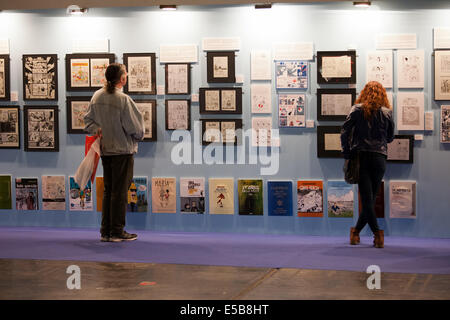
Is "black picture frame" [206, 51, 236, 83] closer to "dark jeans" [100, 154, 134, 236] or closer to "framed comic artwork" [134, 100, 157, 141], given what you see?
"framed comic artwork" [134, 100, 157, 141]

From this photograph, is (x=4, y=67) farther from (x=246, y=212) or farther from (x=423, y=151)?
(x=423, y=151)

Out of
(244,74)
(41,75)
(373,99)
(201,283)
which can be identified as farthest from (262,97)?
(201,283)

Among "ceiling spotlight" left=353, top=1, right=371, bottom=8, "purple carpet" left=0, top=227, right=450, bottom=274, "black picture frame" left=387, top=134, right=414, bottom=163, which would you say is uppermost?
"ceiling spotlight" left=353, top=1, right=371, bottom=8

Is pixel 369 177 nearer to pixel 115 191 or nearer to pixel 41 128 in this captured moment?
pixel 115 191

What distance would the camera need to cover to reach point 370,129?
6949mm

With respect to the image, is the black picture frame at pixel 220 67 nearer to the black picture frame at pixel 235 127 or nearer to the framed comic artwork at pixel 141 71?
the black picture frame at pixel 235 127

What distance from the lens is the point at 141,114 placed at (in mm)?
7621

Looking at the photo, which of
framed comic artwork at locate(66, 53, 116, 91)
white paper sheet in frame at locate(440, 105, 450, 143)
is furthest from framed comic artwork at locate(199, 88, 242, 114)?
white paper sheet in frame at locate(440, 105, 450, 143)

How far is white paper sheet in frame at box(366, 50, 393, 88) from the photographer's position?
7.62m

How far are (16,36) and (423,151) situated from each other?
4845 mm

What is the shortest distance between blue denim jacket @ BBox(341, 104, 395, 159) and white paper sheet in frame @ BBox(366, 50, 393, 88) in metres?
0.76

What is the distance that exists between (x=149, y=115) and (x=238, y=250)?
6.68ft

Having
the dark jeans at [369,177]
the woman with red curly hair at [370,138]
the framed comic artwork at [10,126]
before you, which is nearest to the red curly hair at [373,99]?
the woman with red curly hair at [370,138]

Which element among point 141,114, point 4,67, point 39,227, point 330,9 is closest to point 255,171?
point 141,114
